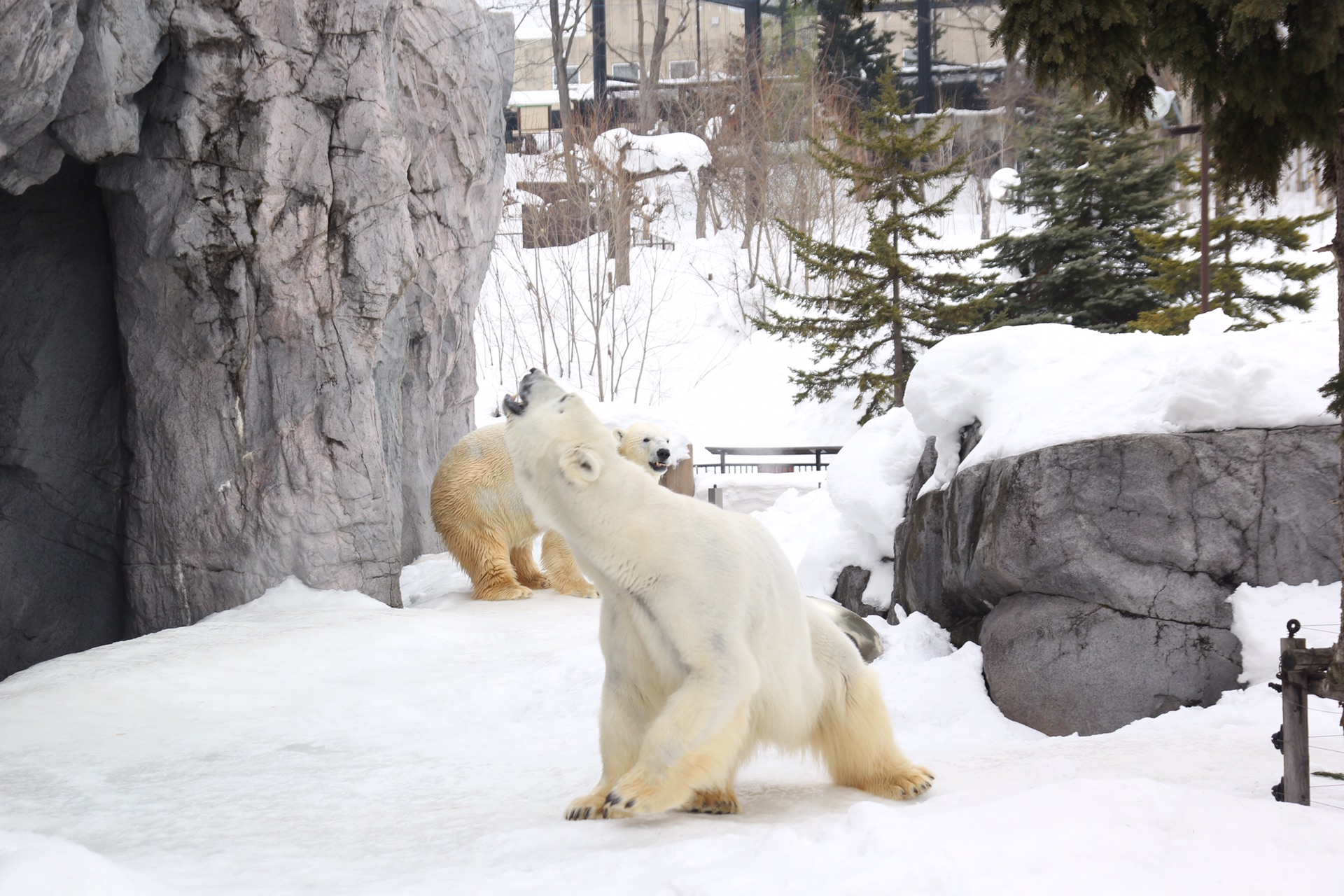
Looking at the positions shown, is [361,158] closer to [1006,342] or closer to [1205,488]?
[1006,342]

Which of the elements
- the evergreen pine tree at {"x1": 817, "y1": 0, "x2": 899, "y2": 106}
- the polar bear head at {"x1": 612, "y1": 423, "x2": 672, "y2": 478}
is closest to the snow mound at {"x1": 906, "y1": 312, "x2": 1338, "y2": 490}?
the polar bear head at {"x1": 612, "y1": 423, "x2": 672, "y2": 478}

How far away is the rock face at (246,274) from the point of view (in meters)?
6.62

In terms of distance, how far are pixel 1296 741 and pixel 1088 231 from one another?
548 inches

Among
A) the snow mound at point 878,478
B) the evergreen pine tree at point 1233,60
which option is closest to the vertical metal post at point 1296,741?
the evergreen pine tree at point 1233,60

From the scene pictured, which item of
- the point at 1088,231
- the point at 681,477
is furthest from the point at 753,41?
the point at 681,477

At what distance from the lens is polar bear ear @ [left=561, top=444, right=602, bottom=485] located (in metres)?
3.15

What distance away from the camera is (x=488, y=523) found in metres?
8.33

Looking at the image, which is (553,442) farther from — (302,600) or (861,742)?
(302,600)

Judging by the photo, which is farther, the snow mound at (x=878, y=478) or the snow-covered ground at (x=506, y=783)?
the snow mound at (x=878, y=478)

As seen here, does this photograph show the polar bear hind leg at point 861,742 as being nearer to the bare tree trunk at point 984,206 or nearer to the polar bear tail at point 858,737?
the polar bear tail at point 858,737

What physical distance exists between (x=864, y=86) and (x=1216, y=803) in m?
26.4

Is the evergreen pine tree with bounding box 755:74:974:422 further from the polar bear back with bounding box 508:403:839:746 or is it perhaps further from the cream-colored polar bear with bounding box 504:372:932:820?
the polar bear back with bounding box 508:403:839:746

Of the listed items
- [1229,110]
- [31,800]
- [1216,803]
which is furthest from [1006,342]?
[31,800]

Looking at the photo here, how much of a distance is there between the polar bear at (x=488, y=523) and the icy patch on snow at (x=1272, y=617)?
4650 mm
